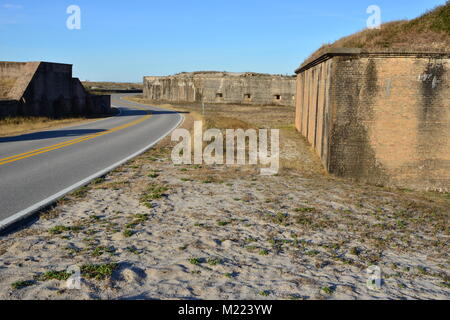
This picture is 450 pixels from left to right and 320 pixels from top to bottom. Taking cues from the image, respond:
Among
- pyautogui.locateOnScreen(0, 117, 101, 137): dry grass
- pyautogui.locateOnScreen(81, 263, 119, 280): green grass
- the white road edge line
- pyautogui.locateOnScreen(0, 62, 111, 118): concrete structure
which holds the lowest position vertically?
Answer: pyautogui.locateOnScreen(81, 263, 119, 280): green grass

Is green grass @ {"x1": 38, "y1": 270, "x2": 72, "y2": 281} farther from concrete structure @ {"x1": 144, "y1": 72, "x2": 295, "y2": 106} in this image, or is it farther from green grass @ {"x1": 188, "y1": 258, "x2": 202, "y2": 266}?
concrete structure @ {"x1": 144, "y1": 72, "x2": 295, "y2": 106}

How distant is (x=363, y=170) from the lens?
11.8 m

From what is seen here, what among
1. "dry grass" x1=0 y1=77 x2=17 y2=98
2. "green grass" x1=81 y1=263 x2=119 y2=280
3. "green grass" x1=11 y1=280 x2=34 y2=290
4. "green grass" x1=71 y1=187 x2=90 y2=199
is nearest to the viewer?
"green grass" x1=11 y1=280 x2=34 y2=290

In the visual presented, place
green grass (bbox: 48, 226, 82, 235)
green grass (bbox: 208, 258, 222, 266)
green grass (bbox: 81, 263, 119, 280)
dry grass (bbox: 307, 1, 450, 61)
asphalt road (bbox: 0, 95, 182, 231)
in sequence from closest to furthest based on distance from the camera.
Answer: green grass (bbox: 81, 263, 119, 280) < green grass (bbox: 208, 258, 222, 266) < green grass (bbox: 48, 226, 82, 235) < asphalt road (bbox: 0, 95, 182, 231) < dry grass (bbox: 307, 1, 450, 61)

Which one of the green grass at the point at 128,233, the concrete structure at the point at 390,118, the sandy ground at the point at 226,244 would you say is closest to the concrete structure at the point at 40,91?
the sandy ground at the point at 226,244

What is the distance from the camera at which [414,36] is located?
39.0ft

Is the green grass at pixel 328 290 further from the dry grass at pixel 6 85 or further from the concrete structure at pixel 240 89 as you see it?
the concrete structure at pixel 240 89

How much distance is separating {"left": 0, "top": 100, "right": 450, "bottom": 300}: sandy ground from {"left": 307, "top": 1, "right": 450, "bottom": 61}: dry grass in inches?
185

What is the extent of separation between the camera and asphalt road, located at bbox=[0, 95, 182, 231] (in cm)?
728

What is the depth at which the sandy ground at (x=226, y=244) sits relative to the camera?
4254 mm

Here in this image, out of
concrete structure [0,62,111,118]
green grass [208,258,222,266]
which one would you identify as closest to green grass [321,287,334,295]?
green grass [208,258,222,266]

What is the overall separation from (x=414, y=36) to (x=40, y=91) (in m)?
25.0
